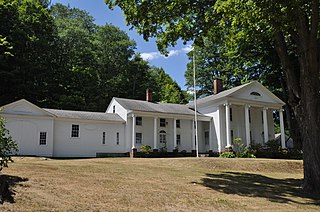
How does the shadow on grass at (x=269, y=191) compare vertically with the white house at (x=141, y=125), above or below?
below

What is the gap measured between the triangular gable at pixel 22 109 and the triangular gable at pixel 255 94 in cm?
1910

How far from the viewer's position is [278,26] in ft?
35.9

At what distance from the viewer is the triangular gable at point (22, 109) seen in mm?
23359

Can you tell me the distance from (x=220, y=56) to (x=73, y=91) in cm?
2653

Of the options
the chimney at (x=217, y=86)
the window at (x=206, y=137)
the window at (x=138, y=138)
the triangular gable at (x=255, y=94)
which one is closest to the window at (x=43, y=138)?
the window at (x=138, y=138)

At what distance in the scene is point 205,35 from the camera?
14.2m

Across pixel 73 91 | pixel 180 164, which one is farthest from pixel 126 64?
pixel 180 164

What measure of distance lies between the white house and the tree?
48.8 feet

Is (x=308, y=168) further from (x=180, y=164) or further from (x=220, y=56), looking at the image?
(x=220, y=56)

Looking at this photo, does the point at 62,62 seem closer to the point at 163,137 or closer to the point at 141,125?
the point at 141,125

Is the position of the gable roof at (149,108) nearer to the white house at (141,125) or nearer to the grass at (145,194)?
the white house at (141,125)

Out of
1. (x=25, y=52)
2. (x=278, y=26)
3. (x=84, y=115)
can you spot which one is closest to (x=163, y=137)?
(x=84, y=115)

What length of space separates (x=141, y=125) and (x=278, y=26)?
67.4 feet

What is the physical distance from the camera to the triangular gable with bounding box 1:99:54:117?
76.6 feet
